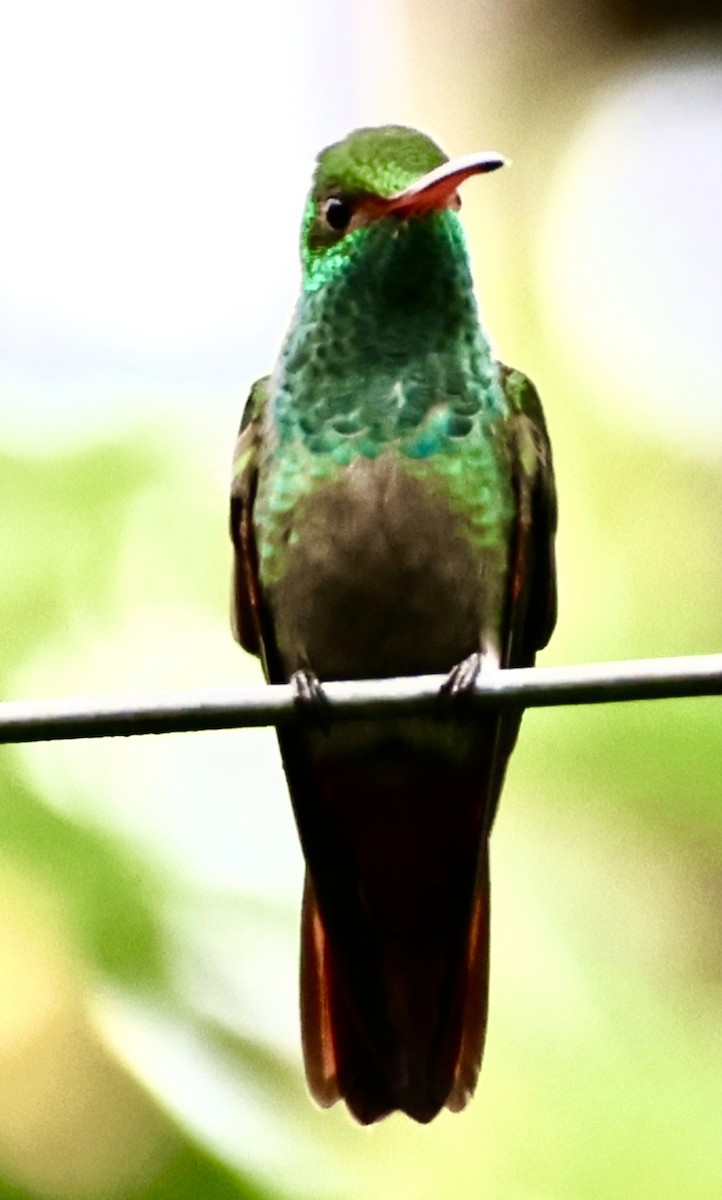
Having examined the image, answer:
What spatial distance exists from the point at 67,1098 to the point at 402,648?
0.74 metres

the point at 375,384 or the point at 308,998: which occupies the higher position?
the point at 375,384

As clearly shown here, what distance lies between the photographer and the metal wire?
33.0 inches

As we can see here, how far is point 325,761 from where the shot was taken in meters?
1.66

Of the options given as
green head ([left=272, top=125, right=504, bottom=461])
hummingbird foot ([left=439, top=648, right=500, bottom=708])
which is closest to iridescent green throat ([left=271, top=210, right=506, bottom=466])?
green head ([left=272, top=125, right=504, bottom=461])

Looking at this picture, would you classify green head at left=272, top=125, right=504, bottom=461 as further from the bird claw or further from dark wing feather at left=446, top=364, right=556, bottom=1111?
the bird claw

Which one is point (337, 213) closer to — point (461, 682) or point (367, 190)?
point (367, 190)

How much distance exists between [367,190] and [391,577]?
0.41m

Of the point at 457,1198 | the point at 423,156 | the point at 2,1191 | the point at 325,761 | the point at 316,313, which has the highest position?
the point at 423,156

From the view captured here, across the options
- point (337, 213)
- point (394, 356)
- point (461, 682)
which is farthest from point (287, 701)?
point (337, 213)

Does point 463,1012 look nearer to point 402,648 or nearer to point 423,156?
point 402,648

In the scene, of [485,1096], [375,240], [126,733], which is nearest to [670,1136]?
[485,1096]

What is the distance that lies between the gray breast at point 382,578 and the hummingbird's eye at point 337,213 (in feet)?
0.91

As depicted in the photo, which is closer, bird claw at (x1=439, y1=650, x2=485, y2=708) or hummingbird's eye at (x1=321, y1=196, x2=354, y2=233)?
bird claw at (x1=439, y1=650, x2=485, y2=708)

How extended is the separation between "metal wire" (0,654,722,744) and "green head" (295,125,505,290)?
0.73 meters
